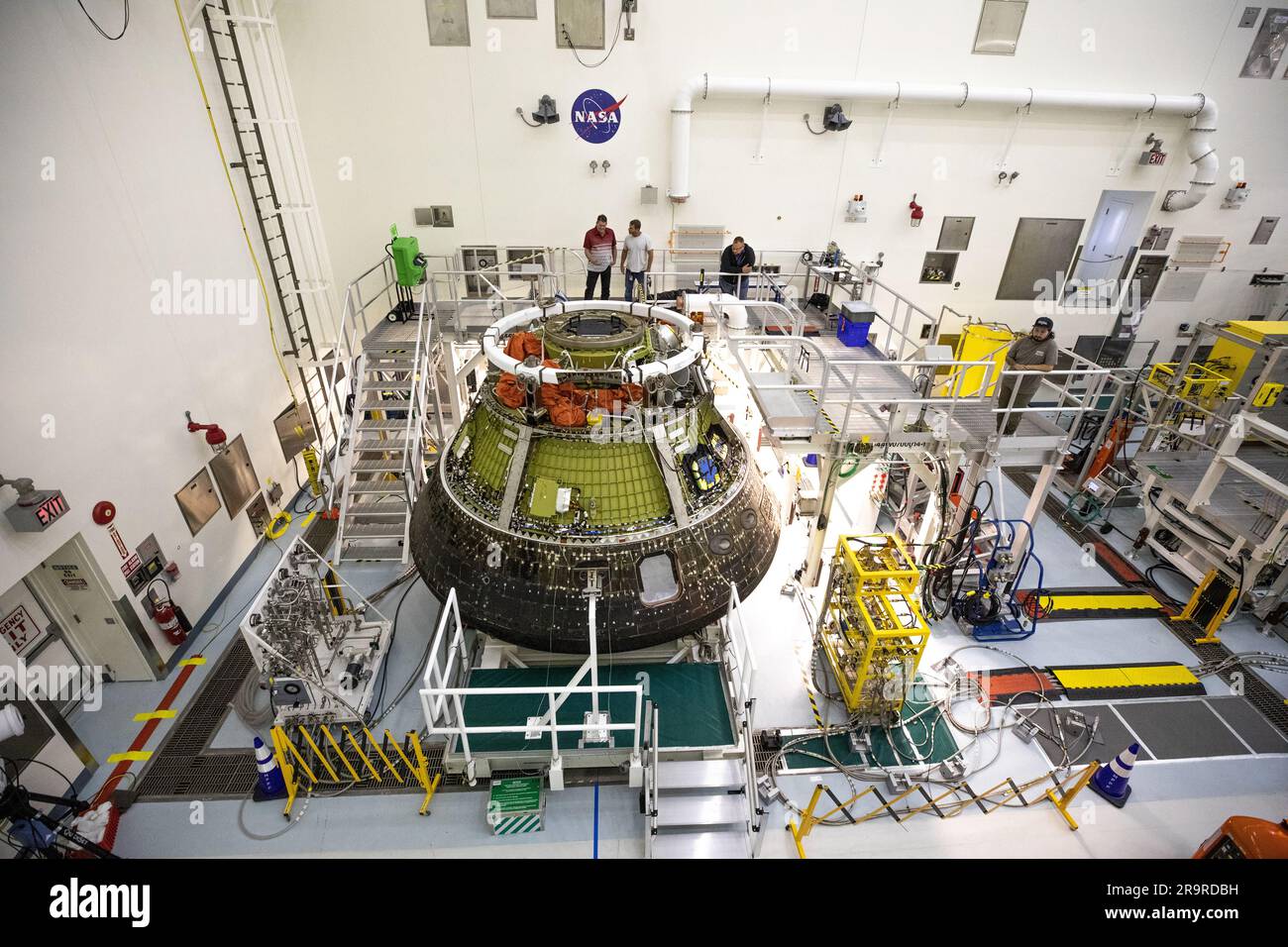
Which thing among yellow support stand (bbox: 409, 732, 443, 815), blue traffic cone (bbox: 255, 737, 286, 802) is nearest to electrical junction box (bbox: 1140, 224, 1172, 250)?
yellow support stand (bbox: 409, 732, 443, 815)

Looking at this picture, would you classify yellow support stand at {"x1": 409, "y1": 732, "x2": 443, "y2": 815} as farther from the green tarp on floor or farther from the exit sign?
the exit sign

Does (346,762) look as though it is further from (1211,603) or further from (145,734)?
(1211,603)

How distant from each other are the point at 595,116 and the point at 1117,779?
510 inches

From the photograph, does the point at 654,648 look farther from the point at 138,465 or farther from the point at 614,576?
the point at 138,465

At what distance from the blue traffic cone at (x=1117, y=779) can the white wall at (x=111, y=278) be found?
38.1ft

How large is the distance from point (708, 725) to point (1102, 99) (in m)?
14.3

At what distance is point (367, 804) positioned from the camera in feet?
22.2

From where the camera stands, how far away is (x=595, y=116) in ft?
39.5

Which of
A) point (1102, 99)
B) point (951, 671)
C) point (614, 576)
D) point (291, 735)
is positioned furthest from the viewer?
point (1102, 99)

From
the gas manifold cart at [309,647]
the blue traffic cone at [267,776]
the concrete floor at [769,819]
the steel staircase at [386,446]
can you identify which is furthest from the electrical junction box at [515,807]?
the steel staircase at [386,446]
